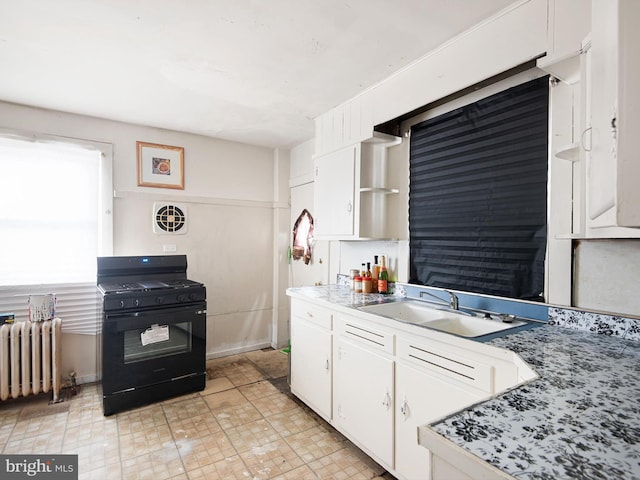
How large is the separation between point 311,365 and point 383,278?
2.81 ft

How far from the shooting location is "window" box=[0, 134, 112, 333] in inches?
113

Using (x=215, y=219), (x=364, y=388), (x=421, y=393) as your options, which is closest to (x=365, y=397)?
(x=364, y=388)

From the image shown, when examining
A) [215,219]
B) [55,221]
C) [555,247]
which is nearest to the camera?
[555,247]

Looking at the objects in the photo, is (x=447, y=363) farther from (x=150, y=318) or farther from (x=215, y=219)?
(x=215, y=219)

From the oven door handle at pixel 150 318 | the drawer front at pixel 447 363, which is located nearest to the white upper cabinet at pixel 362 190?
the drawer front at pixel 447 363

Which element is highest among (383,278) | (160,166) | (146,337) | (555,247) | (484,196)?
(160,166)

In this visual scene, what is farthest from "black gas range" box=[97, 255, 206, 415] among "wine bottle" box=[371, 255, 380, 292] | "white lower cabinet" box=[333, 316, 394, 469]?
"wine bottle" box=[371, 255, 380, 292]

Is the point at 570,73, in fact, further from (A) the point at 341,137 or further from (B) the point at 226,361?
(B) the point at 226,361

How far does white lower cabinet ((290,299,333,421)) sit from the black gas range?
836 millimetres

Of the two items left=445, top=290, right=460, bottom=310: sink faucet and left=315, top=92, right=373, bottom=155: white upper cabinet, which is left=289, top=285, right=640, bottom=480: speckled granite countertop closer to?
left=445, top=290, right=460, bottom=310: sink faucet

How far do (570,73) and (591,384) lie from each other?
1.35 metres

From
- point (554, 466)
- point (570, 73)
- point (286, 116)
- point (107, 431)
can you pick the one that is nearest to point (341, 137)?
point (286, 116)

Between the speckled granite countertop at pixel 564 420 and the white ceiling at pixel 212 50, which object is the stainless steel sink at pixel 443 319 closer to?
the speckled granite countertop at pixel 564 420

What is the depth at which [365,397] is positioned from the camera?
6.83 feet
